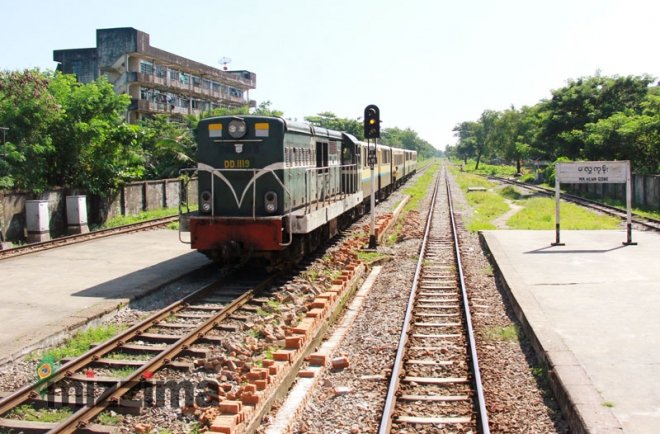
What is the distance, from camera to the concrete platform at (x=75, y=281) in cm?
840

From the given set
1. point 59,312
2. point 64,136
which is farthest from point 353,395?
point 64,136

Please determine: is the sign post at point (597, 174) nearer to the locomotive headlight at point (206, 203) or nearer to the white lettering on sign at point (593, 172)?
the white lettering on sign at point (593, 172)

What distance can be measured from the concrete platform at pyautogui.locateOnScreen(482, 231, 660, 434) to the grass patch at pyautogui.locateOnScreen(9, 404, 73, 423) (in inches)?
185

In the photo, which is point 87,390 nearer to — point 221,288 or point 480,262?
point 221,288

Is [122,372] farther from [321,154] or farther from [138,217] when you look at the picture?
[138,217]

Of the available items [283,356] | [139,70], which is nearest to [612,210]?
[283,356]

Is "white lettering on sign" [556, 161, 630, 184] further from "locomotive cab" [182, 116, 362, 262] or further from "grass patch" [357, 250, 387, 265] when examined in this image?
"locomotive cab" [182, 116, 362, 262]

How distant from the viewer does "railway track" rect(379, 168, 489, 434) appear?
19.4 ft

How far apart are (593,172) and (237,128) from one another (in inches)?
365

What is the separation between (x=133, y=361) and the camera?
734 centimetres

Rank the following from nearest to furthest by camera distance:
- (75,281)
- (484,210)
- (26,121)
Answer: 1. (75,281)
2. (26,121)
3. (484,210)

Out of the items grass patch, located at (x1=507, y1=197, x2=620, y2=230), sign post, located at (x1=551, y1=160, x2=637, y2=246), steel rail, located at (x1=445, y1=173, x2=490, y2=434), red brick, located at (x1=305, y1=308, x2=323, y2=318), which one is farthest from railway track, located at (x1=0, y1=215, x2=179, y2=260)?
sign post, located at (x1=551, y1=160, x2=637, y2=246)

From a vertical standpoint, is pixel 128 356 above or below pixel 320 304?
below

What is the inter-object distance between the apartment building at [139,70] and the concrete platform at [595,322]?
1544 inches
